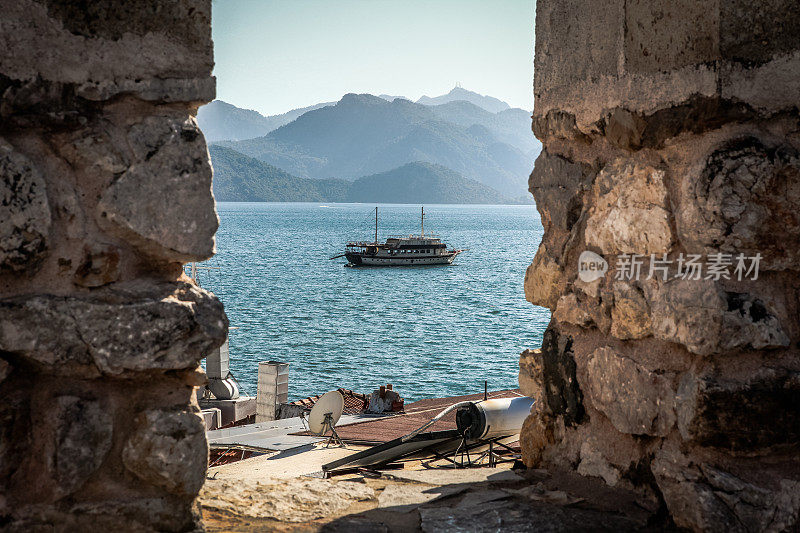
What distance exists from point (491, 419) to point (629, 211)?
226 cm

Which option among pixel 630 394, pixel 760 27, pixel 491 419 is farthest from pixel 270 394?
pixel 760 27

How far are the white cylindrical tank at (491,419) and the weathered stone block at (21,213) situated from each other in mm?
3264

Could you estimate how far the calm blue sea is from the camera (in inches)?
1284

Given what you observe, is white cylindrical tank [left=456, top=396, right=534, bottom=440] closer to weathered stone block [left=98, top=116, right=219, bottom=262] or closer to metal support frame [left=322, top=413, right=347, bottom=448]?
metal support frame [left=322, top=413, right=347, bottom=448]

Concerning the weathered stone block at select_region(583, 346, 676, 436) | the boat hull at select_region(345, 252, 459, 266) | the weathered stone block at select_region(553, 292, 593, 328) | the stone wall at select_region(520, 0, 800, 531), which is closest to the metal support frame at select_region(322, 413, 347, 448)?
the weathered stone block at select_region(553, 292, 593, 328)

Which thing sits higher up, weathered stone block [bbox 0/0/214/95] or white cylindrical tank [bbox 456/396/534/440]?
weathered stone block [bbox 0/0/214/95]

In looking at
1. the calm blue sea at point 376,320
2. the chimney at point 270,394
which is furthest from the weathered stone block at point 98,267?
the calm blue sea at point 376,320

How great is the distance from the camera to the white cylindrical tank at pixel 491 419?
503 centimetres

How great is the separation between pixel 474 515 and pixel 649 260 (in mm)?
1269

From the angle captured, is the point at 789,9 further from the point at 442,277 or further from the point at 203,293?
the point at 442,277

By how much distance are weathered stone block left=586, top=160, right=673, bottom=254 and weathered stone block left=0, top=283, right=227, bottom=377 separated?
5.72 ft

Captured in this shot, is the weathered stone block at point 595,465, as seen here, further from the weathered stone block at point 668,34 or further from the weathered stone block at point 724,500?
the weathered stone block at point 668,34

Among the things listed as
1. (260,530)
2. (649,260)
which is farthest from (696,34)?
(260,530)

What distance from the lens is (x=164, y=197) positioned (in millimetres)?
2463
